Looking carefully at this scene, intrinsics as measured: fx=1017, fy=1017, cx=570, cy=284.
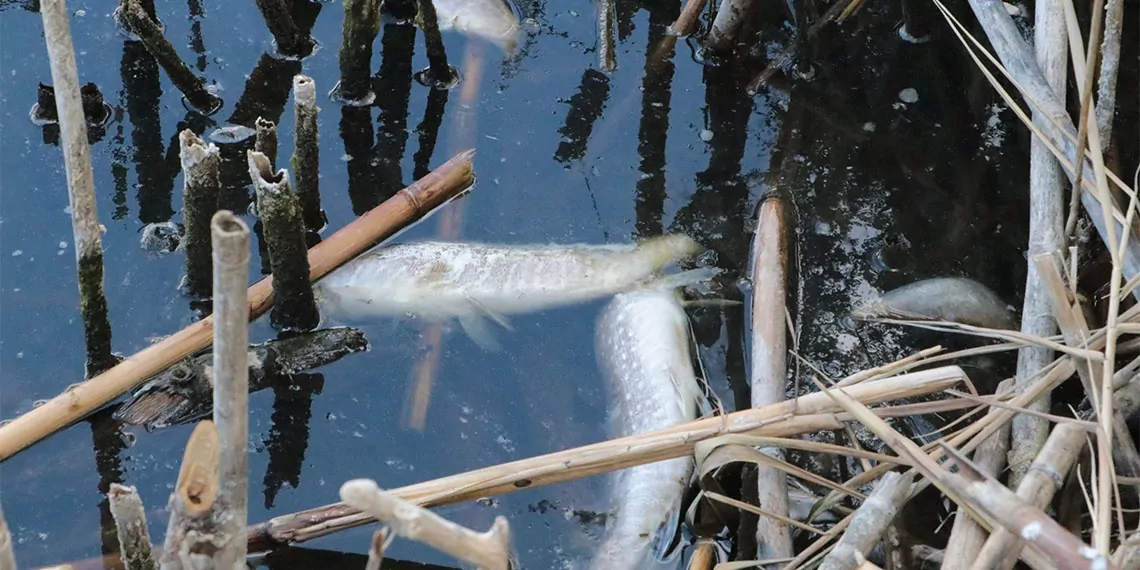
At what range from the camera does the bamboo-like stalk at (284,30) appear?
4605 mm

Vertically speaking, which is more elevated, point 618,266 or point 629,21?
point 629,21

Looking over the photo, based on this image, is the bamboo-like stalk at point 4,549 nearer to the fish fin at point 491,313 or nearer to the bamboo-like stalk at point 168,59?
the fish fin at point 491,313

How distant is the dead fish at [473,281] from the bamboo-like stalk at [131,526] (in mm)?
1579

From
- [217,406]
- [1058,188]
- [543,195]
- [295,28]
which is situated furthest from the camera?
[295,28]

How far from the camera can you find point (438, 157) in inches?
179

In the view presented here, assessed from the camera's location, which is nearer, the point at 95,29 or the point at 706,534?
the point at 706,534

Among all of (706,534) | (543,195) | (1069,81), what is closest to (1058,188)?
(1069,81)

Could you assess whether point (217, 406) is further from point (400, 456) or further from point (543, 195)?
point (543, 195)

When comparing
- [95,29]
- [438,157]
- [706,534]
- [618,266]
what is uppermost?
[95,29]

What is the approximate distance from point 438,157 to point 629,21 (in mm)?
1356

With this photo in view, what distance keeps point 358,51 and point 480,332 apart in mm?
1468

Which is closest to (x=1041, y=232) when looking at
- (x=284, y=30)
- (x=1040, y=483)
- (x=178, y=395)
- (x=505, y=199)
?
(x=1040, y=483)

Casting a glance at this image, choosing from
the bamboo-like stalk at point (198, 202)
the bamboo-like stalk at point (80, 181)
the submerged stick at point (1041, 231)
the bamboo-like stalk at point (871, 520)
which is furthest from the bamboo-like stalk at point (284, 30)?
the bamboo-like stalk at point (871, 520)

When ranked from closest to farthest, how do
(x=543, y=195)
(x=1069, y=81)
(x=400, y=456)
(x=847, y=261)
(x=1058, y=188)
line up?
(x=1058, y=188), (x=400, y=456), (x=1069, y=81), (x=847, y=261), (x=543, y=195)
